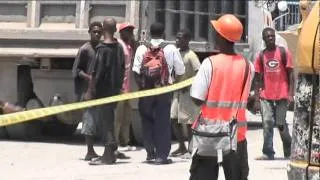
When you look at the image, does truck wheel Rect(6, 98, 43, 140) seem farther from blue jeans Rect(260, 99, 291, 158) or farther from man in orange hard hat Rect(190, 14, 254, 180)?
man in orange hard hat Rect(190, 14, 254, 180)

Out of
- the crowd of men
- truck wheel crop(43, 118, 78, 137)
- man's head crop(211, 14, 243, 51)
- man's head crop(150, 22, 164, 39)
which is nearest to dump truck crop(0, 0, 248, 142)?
truck wheel crop(43, 118, 78, 137)

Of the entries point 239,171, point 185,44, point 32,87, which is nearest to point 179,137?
point 185,44

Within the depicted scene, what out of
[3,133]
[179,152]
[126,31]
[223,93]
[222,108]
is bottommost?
[3,133]

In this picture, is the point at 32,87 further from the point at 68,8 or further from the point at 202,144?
the point at 202,144

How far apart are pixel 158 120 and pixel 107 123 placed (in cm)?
63

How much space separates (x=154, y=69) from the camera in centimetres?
900

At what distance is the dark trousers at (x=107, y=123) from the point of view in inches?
352

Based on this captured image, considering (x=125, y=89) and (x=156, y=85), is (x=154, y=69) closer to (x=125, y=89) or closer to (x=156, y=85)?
(x=156, y=85)

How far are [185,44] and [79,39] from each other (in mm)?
1695

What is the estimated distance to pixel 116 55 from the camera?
29.5 feet

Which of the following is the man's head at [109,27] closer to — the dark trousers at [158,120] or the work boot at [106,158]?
the dark trousers at [158,120]

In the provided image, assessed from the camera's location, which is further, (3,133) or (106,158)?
(3,133)

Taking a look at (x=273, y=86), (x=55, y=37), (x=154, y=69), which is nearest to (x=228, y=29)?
(x=154, y=69)

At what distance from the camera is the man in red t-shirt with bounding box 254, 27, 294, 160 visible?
9391mm
